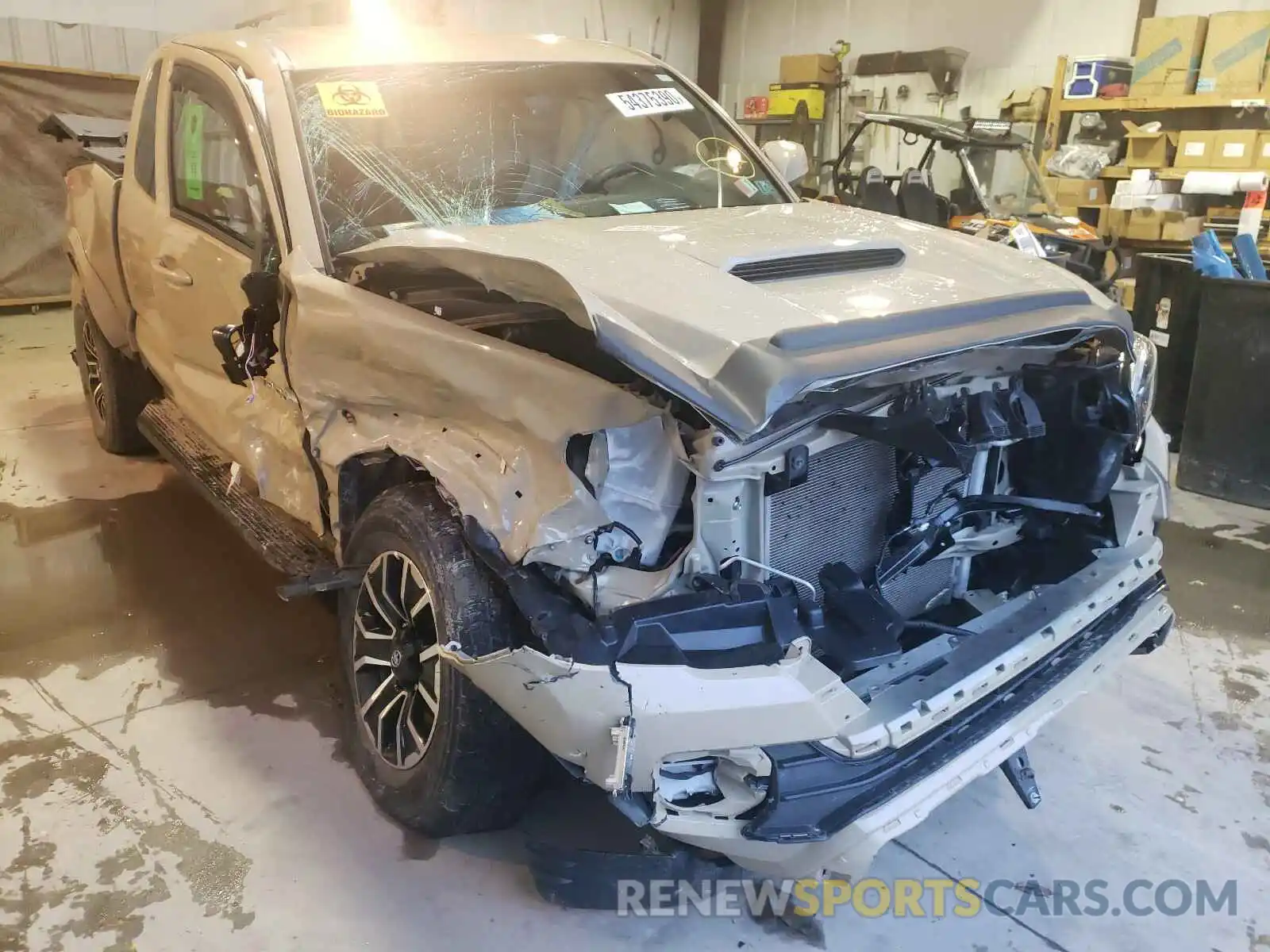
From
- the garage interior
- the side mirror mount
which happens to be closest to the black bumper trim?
the garage interior

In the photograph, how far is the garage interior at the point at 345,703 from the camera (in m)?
2.00

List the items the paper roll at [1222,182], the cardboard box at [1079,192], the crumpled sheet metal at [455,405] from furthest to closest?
the cardboard box at [1079,192], the paper roll at [1222,182], the crumpled sheet metal at [455,405]

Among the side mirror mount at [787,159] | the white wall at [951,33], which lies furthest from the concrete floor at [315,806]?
the white wall at [951,33]

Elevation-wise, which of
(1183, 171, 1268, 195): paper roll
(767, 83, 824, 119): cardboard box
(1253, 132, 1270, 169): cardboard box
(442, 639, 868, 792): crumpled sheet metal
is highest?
(767, 83, 824, 119): cardboard box

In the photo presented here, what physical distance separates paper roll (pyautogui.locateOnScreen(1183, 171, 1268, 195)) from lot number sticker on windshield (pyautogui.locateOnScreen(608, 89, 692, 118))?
174 inches

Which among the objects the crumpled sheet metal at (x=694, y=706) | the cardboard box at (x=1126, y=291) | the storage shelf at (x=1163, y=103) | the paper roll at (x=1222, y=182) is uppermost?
the storage shelf at (x=1163, y=103)

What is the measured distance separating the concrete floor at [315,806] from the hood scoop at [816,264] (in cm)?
→ 132

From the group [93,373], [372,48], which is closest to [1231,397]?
[372,48]

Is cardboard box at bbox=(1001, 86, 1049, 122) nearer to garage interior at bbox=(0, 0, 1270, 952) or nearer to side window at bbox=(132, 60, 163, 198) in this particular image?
garage interior at bbox=(0, 0, 1270, 952)

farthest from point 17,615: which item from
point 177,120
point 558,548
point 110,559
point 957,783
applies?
point 957,783

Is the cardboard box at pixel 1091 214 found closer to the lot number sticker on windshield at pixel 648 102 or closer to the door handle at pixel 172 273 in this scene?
the lot number sticker on windshield at pixel 648 102

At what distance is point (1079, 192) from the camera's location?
23.1 feet

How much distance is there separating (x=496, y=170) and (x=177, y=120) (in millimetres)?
1216

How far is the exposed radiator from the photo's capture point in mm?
1905
